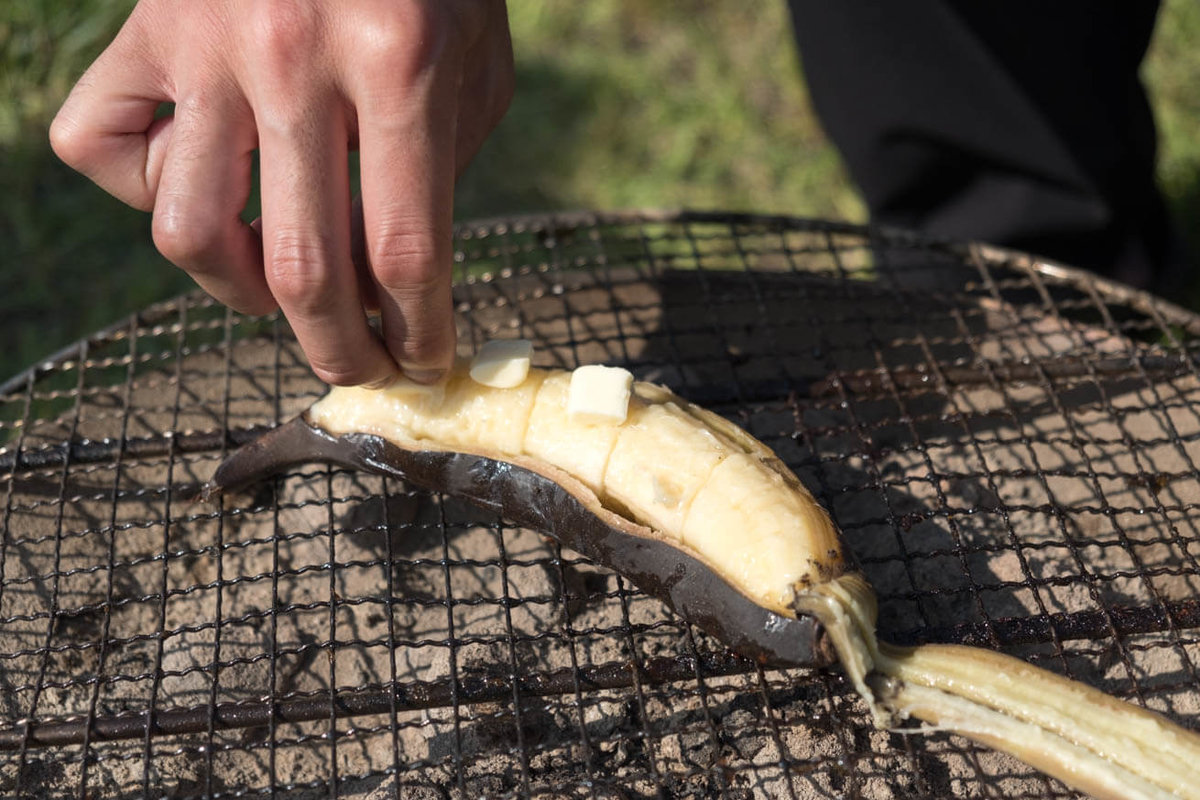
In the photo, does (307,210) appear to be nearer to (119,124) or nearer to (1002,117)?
(119,124)

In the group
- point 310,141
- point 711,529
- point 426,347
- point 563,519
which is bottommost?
point 563,519

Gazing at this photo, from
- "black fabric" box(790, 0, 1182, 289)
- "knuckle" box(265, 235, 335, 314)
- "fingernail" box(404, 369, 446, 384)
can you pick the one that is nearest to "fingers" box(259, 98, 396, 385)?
"knuckle" box(265, 235, 335, 314)

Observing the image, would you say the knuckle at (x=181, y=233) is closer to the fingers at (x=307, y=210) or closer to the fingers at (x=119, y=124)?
the fingers at (x=307, y=210)

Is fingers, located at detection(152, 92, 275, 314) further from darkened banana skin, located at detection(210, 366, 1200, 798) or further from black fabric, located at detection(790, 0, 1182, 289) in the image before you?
black fabric, located at detection(790, 0, 1182, 289)

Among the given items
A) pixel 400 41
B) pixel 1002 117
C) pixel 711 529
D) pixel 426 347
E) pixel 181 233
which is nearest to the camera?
pixel 400 41

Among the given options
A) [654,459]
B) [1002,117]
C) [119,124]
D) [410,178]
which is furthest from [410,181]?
[1002,117]

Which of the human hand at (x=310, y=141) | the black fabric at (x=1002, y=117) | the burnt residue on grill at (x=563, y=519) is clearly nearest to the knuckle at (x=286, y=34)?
the human hand at (x=310, y=141)
